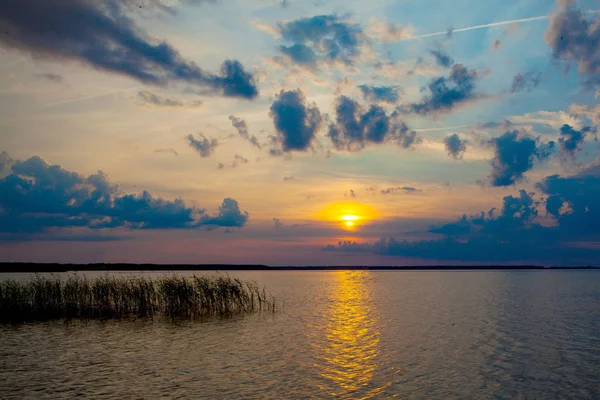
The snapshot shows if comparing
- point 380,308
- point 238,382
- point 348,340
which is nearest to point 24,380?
point 238,382

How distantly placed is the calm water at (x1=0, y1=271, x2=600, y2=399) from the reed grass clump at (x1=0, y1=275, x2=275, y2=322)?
3.91 metres

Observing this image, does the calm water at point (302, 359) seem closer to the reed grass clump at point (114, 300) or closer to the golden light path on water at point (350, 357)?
the golden light path on water at point (350, 357)

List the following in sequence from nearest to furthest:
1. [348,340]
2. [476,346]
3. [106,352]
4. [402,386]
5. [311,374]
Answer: [402,386]
[311,374]
[106,352]
[476,346]
[348,340]

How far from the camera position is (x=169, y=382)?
19469 mm

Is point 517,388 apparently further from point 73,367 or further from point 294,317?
point 294,317

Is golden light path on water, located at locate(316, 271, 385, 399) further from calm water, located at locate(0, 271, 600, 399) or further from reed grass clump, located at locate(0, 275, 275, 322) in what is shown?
reed grass clump, located at locate(0, 275, 275, 322)

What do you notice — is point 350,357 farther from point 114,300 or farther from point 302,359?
point 114,300

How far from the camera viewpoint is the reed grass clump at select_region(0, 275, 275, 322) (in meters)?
38.1

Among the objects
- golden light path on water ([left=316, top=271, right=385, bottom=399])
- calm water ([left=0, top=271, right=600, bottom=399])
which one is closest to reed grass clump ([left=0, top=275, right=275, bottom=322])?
→ calm water ([left=0, top=271, right=600, bottom=399])

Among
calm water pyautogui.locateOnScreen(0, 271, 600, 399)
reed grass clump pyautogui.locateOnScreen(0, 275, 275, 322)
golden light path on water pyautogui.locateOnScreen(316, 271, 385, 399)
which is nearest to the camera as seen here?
calm water pyautogui.locateOnScreen(0, 271, 600, 399)

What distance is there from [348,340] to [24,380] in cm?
1841

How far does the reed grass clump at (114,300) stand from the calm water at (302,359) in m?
3.91

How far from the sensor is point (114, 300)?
40562 millimetres

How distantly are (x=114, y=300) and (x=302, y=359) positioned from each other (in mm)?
22799
